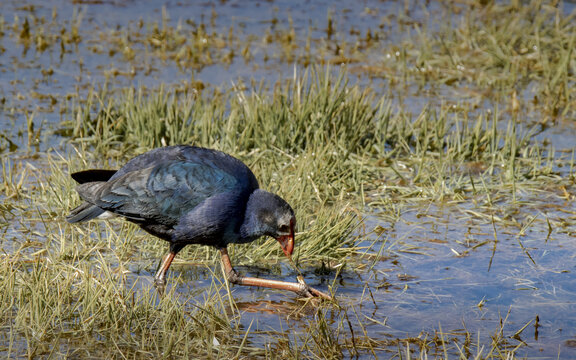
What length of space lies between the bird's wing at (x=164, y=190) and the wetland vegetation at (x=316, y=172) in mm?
277

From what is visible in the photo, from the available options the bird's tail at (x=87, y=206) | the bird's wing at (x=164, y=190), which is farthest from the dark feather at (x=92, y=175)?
the bird's wing at (x=164, y=190)

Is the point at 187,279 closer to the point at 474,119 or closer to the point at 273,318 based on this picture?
the point at 273,318

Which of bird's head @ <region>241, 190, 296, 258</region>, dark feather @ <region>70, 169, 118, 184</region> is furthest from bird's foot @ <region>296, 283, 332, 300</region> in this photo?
dark feather @ <region>70, 169, 118, 184</region>

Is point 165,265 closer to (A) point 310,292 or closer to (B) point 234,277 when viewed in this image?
(B) point 234,277

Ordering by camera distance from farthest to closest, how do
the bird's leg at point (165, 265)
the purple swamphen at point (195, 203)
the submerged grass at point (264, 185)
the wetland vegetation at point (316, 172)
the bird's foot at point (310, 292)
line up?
the bird's leg at point (165, 265) < the bird's foot at point (310, 292) < the purple swamphen at point (195, 203) < the wetland vegetation at point (316, 172) < the submerged grass at point (264, 185)

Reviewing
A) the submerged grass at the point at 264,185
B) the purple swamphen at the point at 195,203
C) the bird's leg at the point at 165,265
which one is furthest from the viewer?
the bird's leg at the point at 165,265

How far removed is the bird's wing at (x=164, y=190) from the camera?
4.48 m

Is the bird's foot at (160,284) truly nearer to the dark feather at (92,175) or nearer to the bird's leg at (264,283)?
the bird's leg at (264,283)

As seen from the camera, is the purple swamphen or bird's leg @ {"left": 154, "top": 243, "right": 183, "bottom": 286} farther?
bird's leg @ {"left": 154, "top": 243, "right": 183, "bottom": 286}

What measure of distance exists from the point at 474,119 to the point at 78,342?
512 cm

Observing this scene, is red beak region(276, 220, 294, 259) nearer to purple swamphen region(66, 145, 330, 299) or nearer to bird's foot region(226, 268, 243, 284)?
purple swamphen region(66, 145, 330, 299)

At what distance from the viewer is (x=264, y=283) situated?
473cm

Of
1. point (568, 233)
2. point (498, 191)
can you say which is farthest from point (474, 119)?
point (568, 233)

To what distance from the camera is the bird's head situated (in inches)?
178
